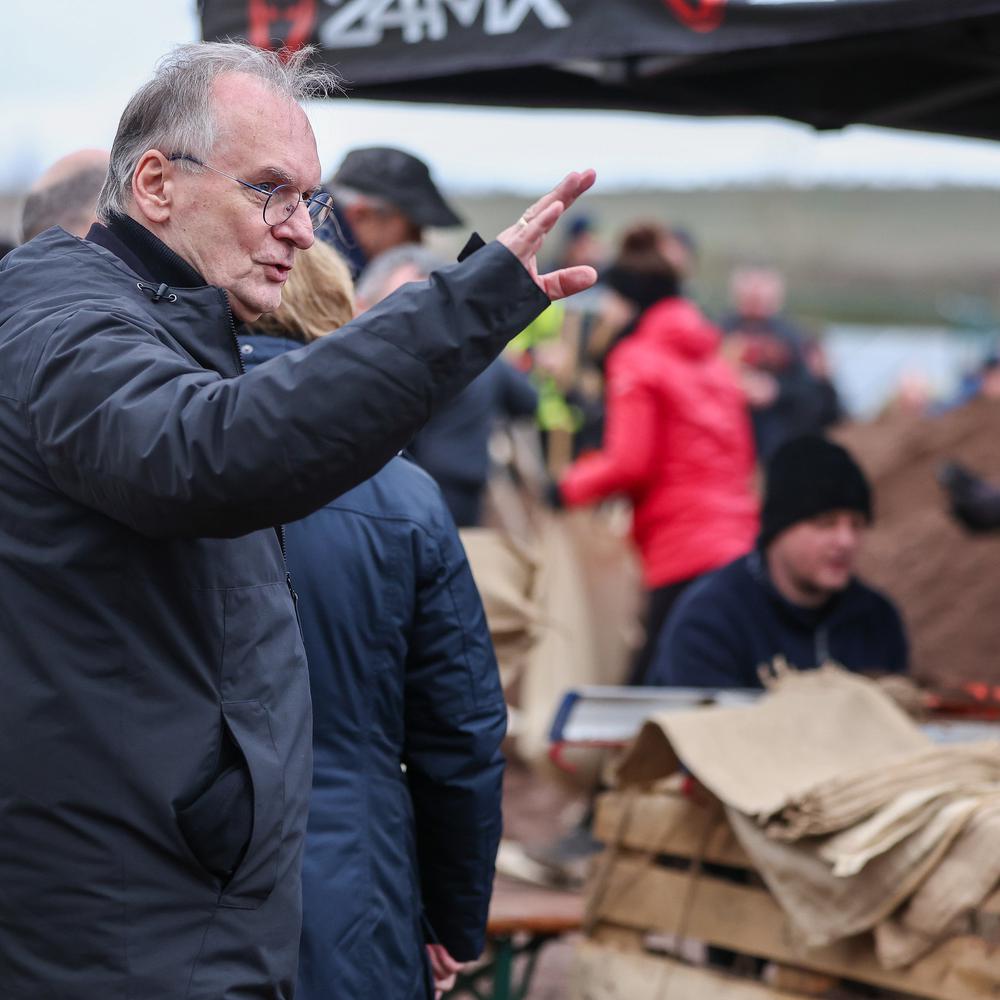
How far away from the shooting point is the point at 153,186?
6.23ft

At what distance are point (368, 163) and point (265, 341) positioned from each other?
1.98 m

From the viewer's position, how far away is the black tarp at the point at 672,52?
131 inches

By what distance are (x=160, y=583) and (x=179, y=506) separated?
0.20 m

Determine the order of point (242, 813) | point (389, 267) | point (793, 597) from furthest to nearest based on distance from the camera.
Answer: point (793, 597) → point (389, 267) → point (242, 813)

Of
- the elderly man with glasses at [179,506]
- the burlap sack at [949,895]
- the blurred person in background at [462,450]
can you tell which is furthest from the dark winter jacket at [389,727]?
the blurred person in background at [462,450]

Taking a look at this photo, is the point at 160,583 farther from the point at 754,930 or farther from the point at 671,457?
the point at 671,457

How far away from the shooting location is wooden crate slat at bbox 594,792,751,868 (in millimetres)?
3484

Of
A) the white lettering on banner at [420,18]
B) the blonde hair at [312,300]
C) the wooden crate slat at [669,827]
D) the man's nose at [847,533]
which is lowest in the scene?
the wooden crate slat at [669,827]

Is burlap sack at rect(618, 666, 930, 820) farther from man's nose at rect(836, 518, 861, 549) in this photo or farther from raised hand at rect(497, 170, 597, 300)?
raised hand at rect(497, 170, 597, 300)

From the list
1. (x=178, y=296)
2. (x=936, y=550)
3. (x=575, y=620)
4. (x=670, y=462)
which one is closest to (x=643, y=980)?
(x=178, y=296)

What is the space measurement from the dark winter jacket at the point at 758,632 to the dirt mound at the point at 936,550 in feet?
5.09

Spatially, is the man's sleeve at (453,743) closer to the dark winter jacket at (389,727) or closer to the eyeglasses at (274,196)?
the dark winter jacket at (389,727)

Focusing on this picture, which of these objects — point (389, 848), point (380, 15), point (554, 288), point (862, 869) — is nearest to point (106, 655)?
point (554, 288)

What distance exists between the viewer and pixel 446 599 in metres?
2.60
